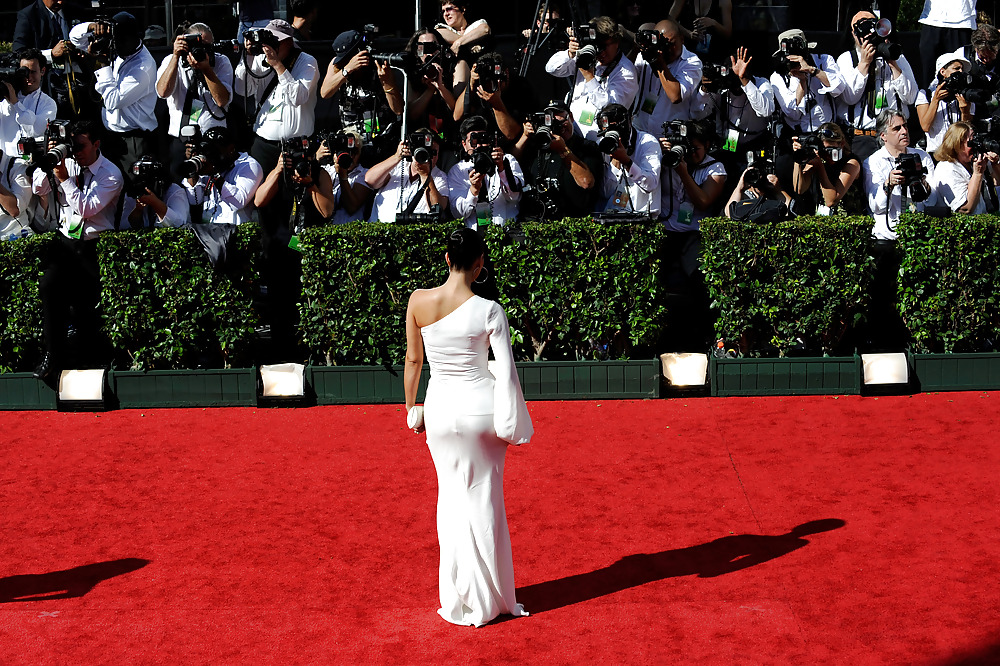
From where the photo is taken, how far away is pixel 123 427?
8.82m

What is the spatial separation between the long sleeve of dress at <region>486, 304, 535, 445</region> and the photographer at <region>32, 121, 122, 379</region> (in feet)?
18.4

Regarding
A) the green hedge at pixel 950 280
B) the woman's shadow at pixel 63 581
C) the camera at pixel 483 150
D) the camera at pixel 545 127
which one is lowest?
the woman's shadow at pixel 63 581

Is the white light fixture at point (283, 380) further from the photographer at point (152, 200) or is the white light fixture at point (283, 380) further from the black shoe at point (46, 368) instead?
the black shoe at point (46, 368)

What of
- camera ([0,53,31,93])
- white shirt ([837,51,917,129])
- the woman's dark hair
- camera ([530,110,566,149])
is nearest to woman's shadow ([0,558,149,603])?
the woman's dark hair

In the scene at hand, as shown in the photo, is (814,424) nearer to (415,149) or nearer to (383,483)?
(383,483)

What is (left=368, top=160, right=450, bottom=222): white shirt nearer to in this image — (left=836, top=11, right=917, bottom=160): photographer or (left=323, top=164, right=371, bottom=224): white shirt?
(left=323, top=164, right=371, bottom=224): white shirt

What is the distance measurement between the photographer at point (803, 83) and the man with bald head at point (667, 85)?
0.81 meters

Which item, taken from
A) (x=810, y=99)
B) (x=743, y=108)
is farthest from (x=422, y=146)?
(x=810, y=99)

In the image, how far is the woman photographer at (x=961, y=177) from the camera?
994 centimetres

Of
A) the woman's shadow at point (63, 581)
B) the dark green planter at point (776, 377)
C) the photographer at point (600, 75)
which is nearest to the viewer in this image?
the woman's shadow at point (63, 581)

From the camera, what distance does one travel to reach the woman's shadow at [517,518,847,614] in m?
5.48

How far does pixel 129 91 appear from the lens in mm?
10625

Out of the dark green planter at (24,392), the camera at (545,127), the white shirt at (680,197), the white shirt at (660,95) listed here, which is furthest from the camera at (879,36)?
the dark green planter at (24,392)

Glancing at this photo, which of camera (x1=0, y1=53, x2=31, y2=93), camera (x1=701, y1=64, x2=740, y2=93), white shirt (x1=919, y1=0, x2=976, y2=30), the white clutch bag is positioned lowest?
the white clutch bag
